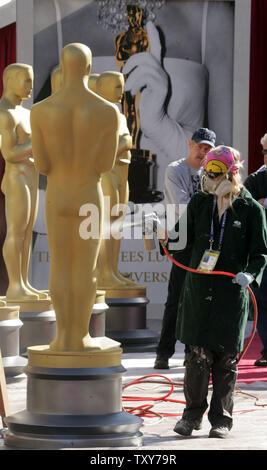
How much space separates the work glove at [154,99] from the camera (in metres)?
11.6

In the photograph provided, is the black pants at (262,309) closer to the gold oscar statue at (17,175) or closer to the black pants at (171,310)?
the black pants at (171,310)

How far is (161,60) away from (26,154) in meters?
4.66

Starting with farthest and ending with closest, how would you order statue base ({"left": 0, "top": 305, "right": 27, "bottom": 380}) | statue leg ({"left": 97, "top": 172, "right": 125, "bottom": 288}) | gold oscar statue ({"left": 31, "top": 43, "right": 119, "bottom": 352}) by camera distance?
statue leg ({"left": 97, "top": 172, "right": 125, "bottom": 288}) → statue base ({"left": 0, "top": 305, "right": 27, "bottom": 380}) → gold oscar statue ({"left": 31, "top": 43, "right": 119, "bottom": 352})

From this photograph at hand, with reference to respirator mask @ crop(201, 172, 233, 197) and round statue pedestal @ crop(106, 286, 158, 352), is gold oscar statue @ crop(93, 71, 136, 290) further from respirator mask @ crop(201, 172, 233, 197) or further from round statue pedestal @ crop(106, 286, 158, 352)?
respirator mask @ crop(201, 172, 233, 197)

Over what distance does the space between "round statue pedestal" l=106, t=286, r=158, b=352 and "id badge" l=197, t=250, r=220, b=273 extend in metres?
3.93

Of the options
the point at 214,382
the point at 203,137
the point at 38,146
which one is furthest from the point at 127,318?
the point at 38,146

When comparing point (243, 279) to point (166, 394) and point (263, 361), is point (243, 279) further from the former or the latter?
point (263, 361)

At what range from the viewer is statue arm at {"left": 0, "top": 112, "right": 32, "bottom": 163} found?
7.30 metres

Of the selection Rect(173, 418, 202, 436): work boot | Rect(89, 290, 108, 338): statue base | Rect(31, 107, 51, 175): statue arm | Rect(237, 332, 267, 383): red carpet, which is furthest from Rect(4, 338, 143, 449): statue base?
Rect(89, 290, 108, 338): statue base

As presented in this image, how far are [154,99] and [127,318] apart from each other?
3717 millimetres

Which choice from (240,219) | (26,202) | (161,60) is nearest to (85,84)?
(240,219)

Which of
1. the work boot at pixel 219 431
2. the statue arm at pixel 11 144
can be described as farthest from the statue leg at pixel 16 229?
the work boot at pixel 219 431

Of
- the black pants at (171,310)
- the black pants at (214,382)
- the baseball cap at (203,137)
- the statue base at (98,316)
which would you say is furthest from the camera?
the statue base at (98,316)
